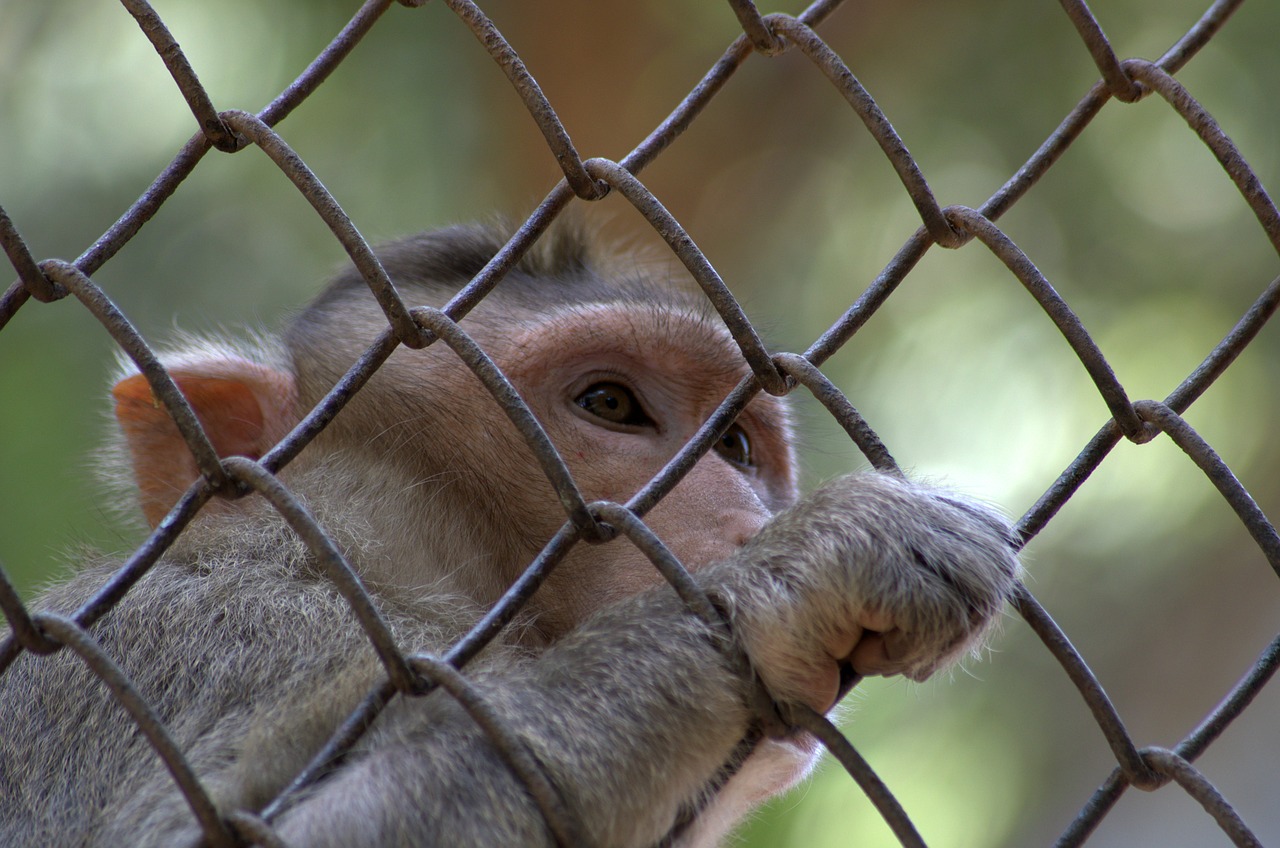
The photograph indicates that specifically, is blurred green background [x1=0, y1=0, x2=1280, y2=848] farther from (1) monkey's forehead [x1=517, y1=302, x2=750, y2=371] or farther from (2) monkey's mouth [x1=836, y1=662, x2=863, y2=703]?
(2) monkey's mouth [x1=836, y1=662, x2=863, y2=703]

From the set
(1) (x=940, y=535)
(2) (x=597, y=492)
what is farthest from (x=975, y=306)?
(1) (x=940, y=535)

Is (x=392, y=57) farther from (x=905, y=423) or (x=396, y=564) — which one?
(x=396, y=564)

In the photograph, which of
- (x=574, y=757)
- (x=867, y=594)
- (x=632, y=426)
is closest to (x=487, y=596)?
(x=632, y=426)

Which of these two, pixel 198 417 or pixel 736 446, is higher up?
pixel 736 446

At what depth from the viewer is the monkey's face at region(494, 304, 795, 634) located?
9.22 feet

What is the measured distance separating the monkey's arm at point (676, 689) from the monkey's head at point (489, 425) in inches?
27.2

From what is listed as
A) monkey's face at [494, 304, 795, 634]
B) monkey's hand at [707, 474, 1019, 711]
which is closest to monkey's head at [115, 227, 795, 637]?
monkey's face at [494, 304, 795, 634]

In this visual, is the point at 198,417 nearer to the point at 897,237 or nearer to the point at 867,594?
the point at 867,594

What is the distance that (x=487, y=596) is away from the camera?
290 centimetres

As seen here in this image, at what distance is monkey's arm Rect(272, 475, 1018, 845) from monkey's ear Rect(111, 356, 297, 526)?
1.38 meters

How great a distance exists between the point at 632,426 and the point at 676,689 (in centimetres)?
132

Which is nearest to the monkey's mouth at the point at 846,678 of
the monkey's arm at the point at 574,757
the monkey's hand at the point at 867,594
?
the monkey's hand at the point at 867,594

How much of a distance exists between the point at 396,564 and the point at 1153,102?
19.8ft

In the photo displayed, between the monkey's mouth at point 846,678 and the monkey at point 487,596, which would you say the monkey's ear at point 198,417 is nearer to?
the monkey at point 487,596
